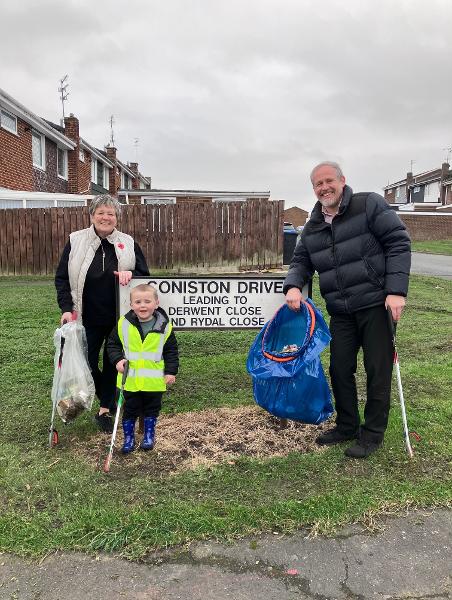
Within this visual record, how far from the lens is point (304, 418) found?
11.4ft

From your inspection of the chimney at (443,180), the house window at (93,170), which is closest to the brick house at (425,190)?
the chimney at (443,180)

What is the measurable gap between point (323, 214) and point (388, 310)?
2.58 feet

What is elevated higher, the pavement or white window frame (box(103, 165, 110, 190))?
white window frame (box(103, 165, 110, 190))

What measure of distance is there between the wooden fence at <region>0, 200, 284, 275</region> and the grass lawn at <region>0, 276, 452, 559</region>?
30.9 feet

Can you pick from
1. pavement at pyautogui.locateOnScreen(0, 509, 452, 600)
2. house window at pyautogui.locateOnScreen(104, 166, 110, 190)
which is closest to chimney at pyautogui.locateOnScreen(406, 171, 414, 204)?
house window at pyautogui.locateOnScreen(104, 166, 110, 190)

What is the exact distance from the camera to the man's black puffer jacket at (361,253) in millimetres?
3242

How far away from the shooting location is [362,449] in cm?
341

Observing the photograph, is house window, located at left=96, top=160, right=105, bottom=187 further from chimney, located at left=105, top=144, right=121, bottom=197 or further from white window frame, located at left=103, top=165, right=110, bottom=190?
chimney, located at left=105, top=144, right=121, bottom=197

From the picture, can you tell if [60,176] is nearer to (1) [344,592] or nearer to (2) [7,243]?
(2) [7,243]

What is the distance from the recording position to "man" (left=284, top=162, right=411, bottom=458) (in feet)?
10.7

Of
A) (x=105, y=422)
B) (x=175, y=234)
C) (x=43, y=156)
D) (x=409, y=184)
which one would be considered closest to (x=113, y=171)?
(x=43, y=156)

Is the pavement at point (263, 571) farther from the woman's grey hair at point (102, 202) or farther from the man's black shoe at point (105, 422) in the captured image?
the woman's grey hair at point (102, 202)

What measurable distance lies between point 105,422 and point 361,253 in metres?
2.28

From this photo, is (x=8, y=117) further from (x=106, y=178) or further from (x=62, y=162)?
(x=106, y=178)
